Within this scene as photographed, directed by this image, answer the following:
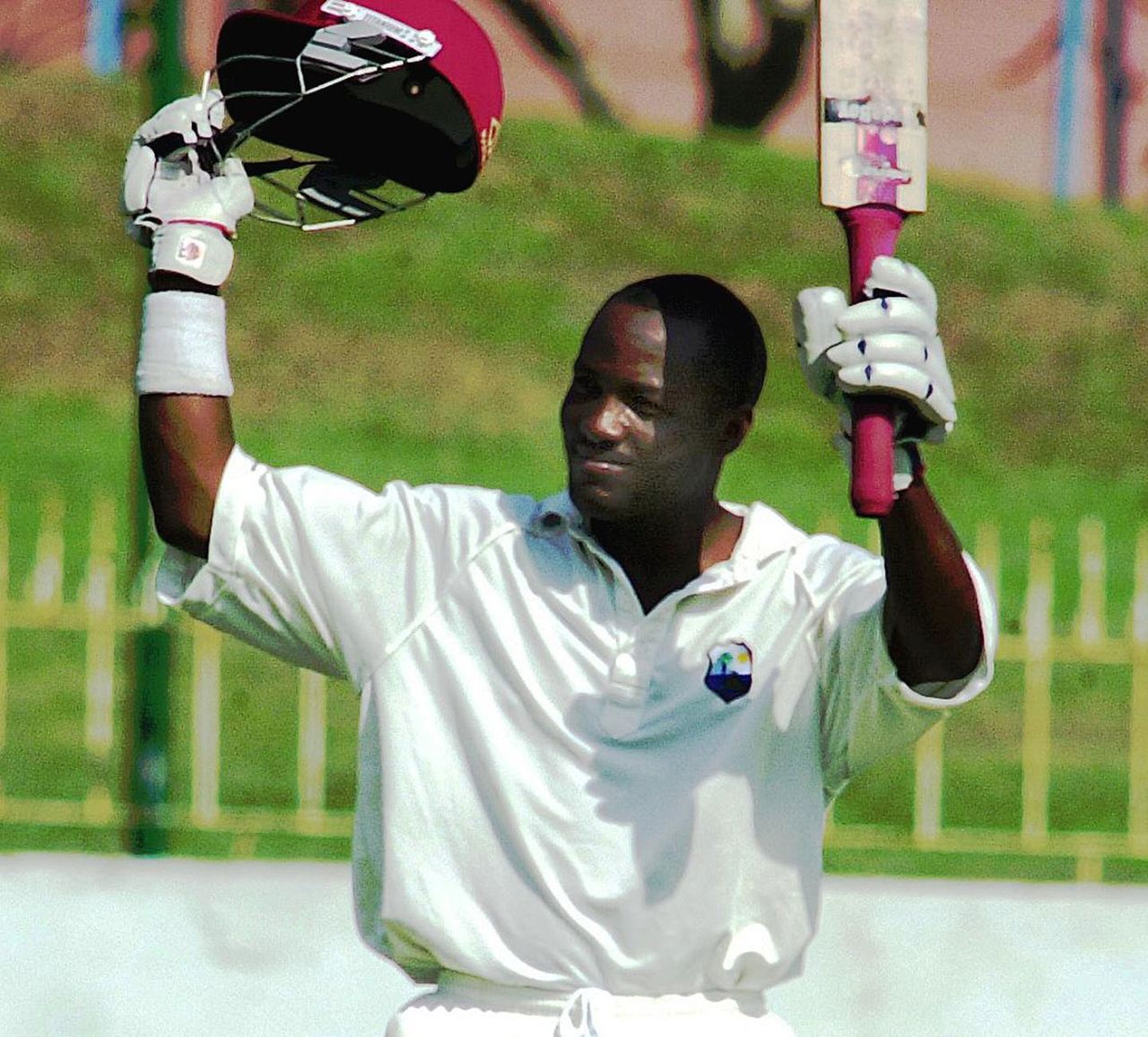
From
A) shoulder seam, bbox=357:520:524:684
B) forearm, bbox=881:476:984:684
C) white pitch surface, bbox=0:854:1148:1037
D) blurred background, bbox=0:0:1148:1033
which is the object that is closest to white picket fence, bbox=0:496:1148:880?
blurred background, bbox=0:0:1148:1033

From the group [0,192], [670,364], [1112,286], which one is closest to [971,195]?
[1112,286]

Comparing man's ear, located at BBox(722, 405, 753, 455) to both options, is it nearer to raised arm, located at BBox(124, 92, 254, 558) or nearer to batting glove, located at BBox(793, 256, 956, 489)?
batting glove, located at BBox(793, 256, 956, 489)

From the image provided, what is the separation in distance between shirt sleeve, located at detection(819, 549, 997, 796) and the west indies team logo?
0.31 feet

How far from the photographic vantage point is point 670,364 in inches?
115

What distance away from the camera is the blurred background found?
9289 millimetres

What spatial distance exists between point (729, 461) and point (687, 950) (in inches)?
307

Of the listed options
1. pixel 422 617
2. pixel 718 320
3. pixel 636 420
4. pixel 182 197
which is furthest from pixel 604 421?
pixel 182 197

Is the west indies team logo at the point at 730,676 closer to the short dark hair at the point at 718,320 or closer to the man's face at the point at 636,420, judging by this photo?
the man's face at the point at 636,420

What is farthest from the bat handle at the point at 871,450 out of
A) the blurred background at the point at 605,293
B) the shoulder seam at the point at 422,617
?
the blurred background at the point at 605,293

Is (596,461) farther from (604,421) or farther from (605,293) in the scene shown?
(605,293)

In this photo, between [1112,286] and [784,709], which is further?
[1112,286]

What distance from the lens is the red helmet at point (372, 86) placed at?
9.70 ft

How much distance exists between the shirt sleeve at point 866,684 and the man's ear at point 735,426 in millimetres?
199

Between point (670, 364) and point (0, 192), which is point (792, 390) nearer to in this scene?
point (0, 192)
